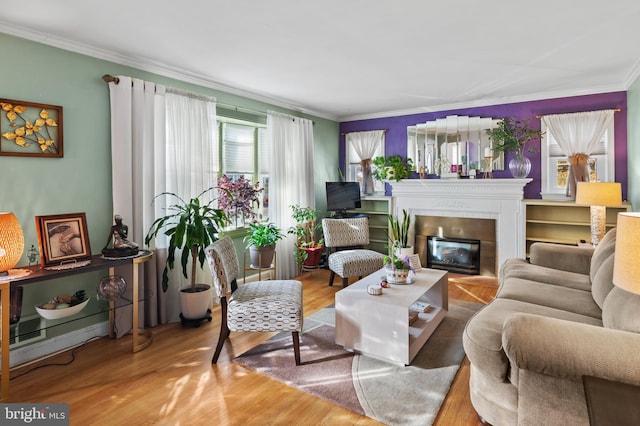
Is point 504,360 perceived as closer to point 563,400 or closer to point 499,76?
point 563,400

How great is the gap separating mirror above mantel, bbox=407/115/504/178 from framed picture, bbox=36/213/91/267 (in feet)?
14.3

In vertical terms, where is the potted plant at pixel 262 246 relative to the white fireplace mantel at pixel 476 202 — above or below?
below

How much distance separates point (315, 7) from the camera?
242 cm

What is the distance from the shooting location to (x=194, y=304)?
11.3 feet

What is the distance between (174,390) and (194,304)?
1135 millimetres

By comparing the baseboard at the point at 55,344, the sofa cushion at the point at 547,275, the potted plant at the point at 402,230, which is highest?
the potted plant at the point at 402,230

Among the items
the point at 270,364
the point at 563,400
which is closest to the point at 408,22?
the point at 563,400

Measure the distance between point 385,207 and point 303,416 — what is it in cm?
432

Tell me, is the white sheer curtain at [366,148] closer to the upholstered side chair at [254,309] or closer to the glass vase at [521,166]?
the glass vase at [521,166]

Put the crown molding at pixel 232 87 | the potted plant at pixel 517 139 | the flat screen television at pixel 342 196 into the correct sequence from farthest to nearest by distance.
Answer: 1. the flat screen television at pixel 342 196
2. the potted plant at pixel 517 139
3. the crown molding at pixel 232 87

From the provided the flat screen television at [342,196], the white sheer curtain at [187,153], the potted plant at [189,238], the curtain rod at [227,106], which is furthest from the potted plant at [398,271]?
the curtain rod at [227,106]

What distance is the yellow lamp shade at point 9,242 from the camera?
92.4 inches

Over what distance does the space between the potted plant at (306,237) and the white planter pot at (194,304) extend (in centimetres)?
170

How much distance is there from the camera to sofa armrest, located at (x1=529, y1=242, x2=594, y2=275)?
10.7 feet
